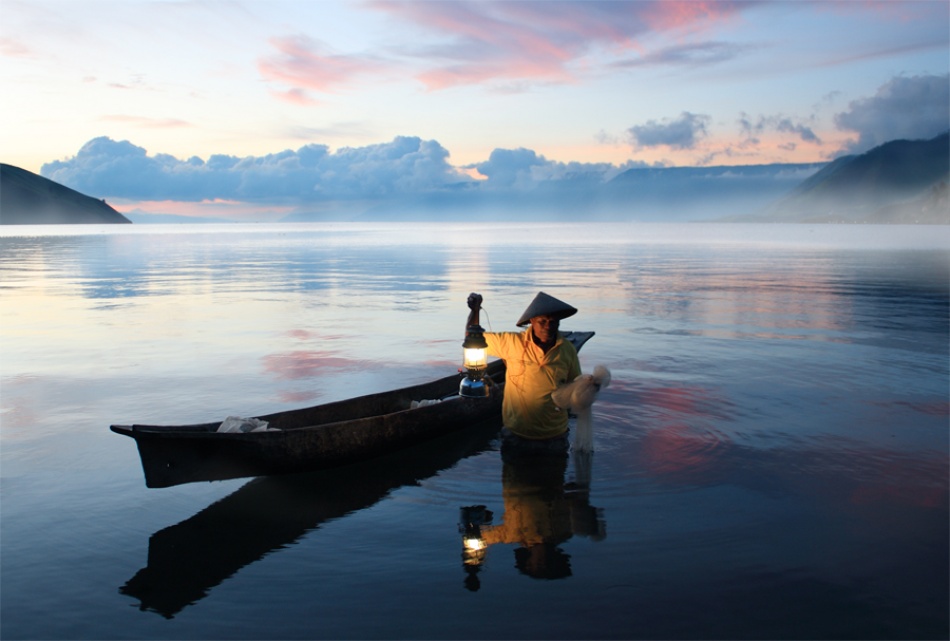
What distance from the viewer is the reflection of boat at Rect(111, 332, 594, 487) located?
8328 millimetres

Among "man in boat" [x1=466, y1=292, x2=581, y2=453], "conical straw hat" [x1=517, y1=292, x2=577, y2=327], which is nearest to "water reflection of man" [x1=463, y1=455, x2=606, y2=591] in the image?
"man in boat" [x1=466, y1=292, x2=581, y2=453]

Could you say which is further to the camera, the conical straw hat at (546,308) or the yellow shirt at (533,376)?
the yellow shirt at (533,376)

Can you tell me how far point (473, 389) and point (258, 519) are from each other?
3159mm

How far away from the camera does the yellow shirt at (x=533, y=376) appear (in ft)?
31.6

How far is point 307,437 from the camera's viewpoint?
31.0 feet

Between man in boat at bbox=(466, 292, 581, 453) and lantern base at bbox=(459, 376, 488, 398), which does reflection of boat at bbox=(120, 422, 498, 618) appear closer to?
man in boat at bbox=(466, 292, 581, 453)

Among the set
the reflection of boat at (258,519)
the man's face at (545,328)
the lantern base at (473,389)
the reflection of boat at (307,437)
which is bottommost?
the reflection of boat at (258,519)

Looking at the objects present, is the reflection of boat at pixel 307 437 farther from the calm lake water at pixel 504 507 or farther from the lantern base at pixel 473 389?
the lantern base at pixel 473 389

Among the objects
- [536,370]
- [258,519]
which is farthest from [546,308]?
[258,519]

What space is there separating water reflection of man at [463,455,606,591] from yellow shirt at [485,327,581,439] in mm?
563

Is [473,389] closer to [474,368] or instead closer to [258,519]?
[474,368]

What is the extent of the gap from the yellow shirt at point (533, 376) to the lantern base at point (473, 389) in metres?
0.48

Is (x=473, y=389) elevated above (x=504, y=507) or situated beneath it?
elevated above

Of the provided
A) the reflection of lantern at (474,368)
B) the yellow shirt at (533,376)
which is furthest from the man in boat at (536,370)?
the reflection of lantern at (474,368)
